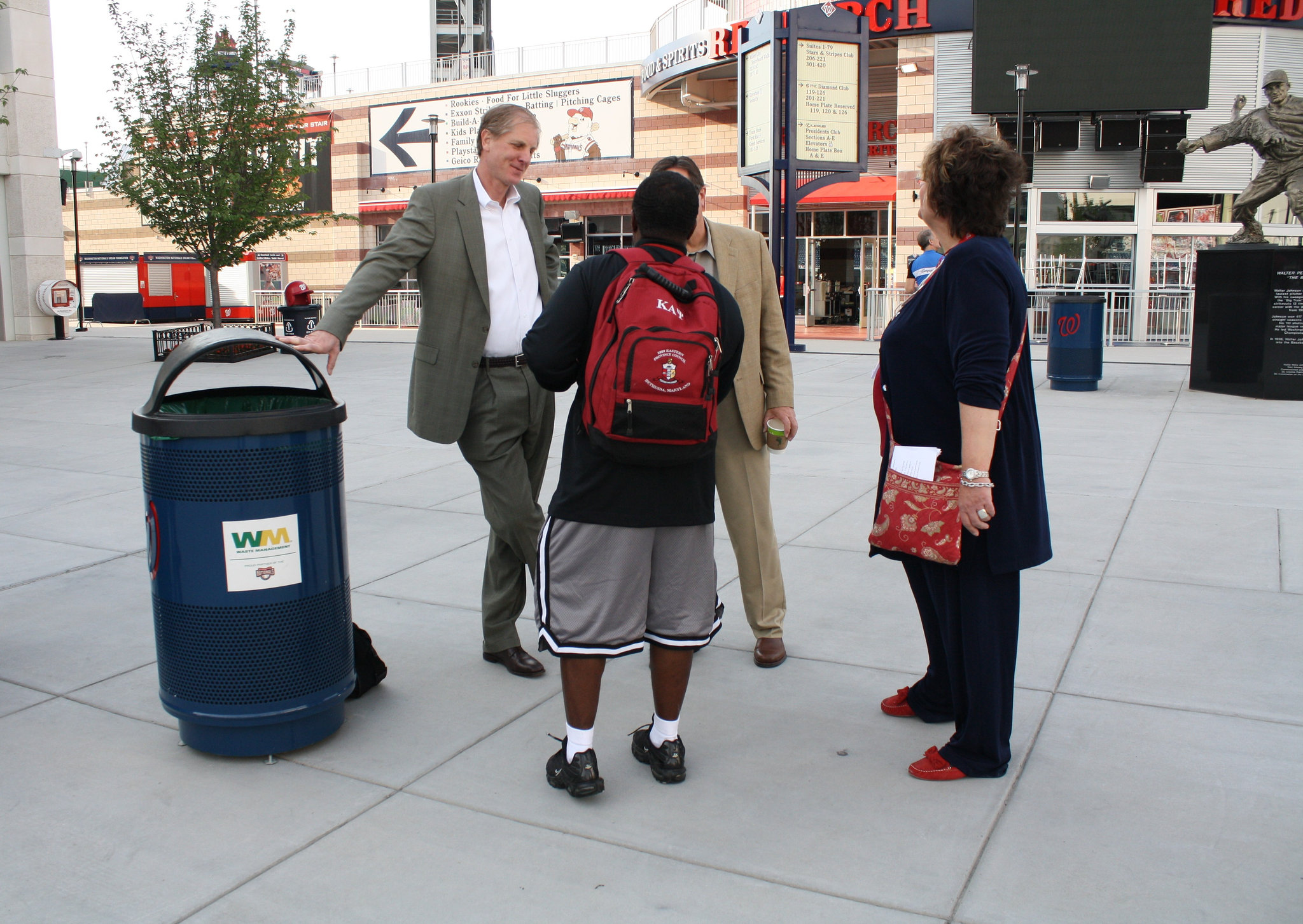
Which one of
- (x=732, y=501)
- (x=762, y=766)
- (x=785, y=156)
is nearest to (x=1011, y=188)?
(x=732, y=501)

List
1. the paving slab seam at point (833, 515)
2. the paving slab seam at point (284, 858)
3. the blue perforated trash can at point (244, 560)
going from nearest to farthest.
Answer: the paving slab seam at point (284, 858) < the blue perforated trash can at point (244, 560) < the paving slab seam at point (833, 515)

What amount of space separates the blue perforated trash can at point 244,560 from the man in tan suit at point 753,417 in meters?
1.48

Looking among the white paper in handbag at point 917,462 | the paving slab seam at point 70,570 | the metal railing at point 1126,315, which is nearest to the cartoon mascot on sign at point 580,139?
the metal railing at point 1126,315

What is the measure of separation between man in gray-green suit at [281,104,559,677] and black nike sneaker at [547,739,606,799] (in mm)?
931

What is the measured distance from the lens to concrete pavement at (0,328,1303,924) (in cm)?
260

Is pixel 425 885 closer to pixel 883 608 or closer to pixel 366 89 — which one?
pixel 883 608

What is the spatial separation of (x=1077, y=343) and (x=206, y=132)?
15.0 meters

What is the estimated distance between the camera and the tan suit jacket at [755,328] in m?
3.99

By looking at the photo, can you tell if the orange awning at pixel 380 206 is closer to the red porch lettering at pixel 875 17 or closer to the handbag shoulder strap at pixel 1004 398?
the red porch lettering at pixel 875 17

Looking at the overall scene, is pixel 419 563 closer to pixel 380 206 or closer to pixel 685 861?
pixel 685 861

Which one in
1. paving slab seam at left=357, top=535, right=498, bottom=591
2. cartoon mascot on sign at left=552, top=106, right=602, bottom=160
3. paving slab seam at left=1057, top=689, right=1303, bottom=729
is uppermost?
cartoon mascot on sign at left=552, top=106, right=602, bottom=160

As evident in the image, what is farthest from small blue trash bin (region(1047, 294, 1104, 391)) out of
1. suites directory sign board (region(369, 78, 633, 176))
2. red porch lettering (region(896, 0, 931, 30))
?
suites directory sign board (region(369, 78, 633, 176))

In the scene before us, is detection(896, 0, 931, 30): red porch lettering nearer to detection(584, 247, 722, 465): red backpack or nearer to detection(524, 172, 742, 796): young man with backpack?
detection(524, 172, 742, 796): young man with backpack

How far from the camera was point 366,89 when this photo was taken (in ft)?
115
